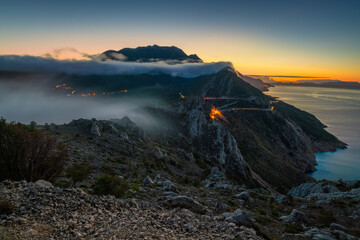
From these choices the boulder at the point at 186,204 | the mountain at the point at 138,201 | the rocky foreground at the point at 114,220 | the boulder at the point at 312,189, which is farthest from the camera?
the boulder at the point at 312,189

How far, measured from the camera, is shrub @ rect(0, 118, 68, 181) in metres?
12.5

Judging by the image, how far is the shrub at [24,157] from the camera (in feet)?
40.9

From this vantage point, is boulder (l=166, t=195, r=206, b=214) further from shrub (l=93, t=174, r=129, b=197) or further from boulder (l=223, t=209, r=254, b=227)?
shrub (l=93, t=174, r=129, b=197)

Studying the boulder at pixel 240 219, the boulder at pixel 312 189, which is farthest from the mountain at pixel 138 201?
the boulder at pixel 312 189

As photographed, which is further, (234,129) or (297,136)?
(297,136)

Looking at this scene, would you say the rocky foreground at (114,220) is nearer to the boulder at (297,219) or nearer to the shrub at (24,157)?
the boulder at (297,219)

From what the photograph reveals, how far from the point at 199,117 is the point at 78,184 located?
60.5m

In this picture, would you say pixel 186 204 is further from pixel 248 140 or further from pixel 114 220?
pixel 248 140

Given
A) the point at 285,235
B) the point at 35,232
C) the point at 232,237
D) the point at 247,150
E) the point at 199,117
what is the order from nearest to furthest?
the point at 35,232 < the point at 232,237 < the point at 285,235 < the point at 199,117 < the point at 247,150

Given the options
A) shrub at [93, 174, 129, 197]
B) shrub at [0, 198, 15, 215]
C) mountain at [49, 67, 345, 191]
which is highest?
shrub at [0, 198, 15, 215]

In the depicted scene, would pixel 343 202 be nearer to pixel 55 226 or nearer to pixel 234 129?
pixel 55 226

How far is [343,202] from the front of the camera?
19.8 metres

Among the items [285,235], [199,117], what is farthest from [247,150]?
[285,235]

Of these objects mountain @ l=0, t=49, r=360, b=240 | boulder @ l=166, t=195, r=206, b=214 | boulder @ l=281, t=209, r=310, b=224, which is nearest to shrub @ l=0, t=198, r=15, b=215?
mountain @ l=0, t=49, r=360, b=240
